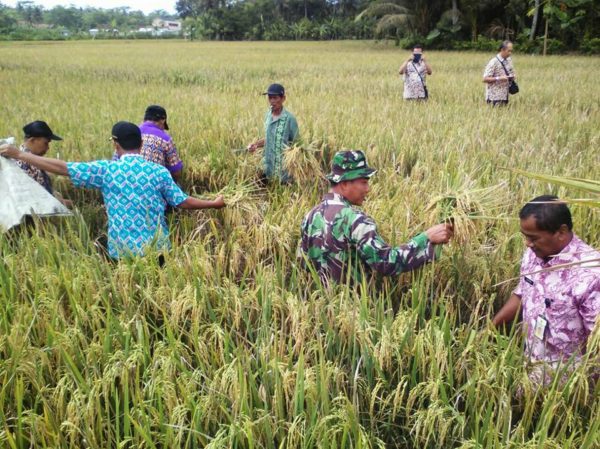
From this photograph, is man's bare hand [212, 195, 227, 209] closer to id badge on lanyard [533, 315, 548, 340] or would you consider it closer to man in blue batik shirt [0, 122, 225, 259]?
man in blue batik shirt [0, 122, 225, 259]

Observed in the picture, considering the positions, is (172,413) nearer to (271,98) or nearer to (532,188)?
(532,188)

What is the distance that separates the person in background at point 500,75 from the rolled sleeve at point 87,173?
623 centimetres

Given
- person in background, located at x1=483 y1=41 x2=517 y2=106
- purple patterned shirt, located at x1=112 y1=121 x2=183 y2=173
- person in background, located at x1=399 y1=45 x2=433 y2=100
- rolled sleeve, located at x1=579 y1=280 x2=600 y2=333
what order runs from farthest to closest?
person in background, located at x1=399 y1=45 x2=433 y2=100 → person in background, located at x1=483 y1=41 x2=517 y2=106 → purple patterned shirt, located at x1=112 y1=121 x2=183 y2=173 → rolled sleeve, located at x1=579 y1=280 x2=600 y2=333

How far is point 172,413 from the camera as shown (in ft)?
5.81

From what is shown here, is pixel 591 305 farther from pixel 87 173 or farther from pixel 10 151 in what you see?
pixel 10 151

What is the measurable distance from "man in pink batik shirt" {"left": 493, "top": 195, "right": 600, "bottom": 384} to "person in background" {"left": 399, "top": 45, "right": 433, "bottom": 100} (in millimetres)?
6834

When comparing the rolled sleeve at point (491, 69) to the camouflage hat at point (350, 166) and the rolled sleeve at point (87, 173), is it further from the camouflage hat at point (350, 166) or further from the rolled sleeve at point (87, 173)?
the rolled sleeve at point (87, 173)

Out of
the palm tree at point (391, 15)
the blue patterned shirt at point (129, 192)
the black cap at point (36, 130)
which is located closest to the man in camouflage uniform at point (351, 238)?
the blue patterned shirt at point (129, 192)

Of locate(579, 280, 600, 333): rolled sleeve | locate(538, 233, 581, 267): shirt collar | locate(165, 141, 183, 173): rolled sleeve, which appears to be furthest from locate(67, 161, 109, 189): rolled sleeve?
locate(579, 280, 600, 333): rolled sleeve

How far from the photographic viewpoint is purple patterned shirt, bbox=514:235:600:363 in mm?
2010

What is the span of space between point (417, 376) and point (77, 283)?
170cm

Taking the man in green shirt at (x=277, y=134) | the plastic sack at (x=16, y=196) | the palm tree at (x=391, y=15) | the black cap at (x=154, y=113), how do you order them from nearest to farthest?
the plastic sack at (x=16, y=196), the black cap at (x=154, y=113), the man in green shirt at (x=277, y=134), the palm tree at (x=391, y=15)

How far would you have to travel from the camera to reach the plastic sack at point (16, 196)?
3.39 meters

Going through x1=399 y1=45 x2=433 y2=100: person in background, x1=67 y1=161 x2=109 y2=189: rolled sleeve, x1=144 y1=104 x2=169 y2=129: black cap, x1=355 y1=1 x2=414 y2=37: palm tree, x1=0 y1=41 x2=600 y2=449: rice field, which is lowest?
x1=0 y1=41 x2=600 y2=449: rice field
